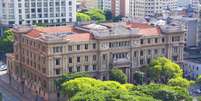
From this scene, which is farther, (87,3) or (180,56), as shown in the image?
(87,3)

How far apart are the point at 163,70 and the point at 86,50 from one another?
1416cm

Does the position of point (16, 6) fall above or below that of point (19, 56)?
above

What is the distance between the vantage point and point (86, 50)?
93500mm

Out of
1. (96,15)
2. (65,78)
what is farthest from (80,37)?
(96,15)

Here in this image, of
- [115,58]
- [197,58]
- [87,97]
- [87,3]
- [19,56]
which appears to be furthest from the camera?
[87,3]

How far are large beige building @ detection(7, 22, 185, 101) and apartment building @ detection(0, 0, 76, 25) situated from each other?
4292cm

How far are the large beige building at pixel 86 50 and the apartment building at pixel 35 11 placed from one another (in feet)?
141

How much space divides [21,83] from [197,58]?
4042 cm

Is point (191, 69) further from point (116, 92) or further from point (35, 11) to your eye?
point (35, 11)

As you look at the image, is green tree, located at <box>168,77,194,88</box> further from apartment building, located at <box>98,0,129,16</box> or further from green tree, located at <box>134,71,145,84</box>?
apartment building, located at <box>98,0,129,16</box>

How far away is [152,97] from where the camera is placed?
2918 inches

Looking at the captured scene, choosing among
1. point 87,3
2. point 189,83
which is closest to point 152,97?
point 189,83

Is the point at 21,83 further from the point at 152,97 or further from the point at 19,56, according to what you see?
the point at 152,97

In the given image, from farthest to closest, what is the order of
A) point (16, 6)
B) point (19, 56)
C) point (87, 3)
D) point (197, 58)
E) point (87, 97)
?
point (87, 3)
point (16, 6)
point (197, 58)
point (19, 56)
point (87, 97)
